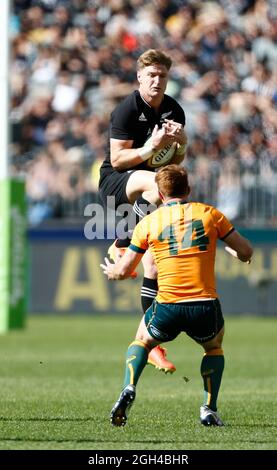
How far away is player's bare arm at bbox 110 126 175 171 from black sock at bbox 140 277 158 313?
Result: 89 centimetres

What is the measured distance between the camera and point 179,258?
710 centimetres

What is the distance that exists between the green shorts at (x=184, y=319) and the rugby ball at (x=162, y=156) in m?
1.53

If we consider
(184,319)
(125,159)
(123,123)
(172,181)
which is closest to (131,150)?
(125,159)

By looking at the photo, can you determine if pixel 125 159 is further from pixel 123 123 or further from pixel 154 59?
pixel 154 59

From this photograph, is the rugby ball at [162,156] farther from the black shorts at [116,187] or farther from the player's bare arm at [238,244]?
the player's bare arm at [238,244]

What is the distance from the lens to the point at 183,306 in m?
7.05

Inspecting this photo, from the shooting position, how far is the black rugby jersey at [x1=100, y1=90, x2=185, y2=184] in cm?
841

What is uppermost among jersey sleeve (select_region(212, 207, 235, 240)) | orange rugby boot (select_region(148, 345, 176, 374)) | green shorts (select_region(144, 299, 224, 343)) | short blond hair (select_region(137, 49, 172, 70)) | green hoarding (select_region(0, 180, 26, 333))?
short blond hair (select_region(137, 49, 172, 70))

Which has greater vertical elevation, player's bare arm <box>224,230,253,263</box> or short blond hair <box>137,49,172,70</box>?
short blond hair <box>137,49,172,70</box>

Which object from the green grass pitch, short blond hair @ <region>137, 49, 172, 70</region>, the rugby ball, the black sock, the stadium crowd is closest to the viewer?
the green grass pitch

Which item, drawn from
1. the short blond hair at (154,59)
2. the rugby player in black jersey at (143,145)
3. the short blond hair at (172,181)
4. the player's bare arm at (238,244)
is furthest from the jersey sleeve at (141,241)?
the short blond hair at (154,59)

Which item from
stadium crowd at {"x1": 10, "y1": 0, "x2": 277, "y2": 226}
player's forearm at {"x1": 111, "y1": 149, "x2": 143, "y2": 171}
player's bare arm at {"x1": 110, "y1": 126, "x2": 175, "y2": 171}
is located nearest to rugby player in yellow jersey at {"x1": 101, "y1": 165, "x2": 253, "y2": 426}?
player's bare arm at {"x1": 110, "y1": 126, "x2": 175, "y2": 171}

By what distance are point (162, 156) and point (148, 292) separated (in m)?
1.03

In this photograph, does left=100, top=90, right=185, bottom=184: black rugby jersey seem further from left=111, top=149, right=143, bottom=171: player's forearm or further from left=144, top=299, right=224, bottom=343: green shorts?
left=144, top=299, right=224, bottom=343: green shorts
